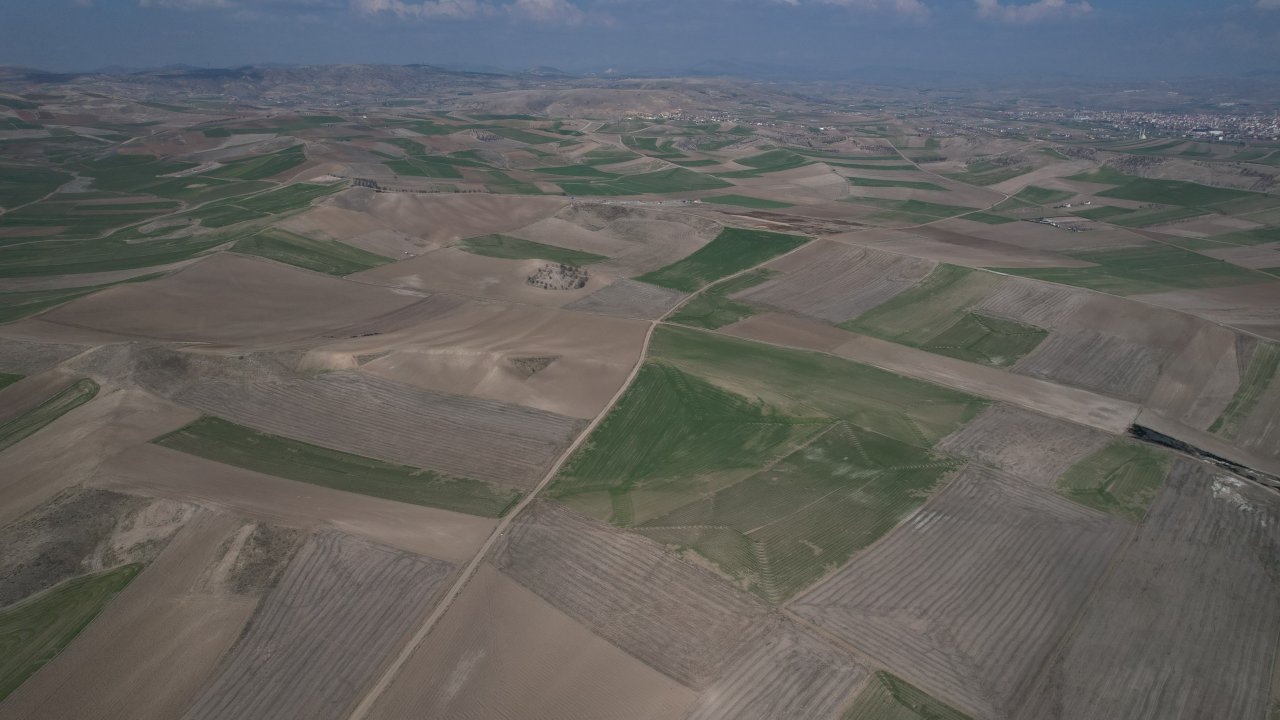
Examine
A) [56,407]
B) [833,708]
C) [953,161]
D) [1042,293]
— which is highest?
[953,161]

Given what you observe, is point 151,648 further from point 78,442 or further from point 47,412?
point 47,412

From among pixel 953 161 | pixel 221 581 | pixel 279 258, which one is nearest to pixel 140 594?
pixel 221 581

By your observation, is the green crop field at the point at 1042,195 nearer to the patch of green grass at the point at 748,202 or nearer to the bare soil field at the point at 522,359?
the patch of green grass at the point at 748,202

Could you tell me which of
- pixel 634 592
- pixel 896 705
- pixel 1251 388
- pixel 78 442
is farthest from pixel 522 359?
pixel 1251 388

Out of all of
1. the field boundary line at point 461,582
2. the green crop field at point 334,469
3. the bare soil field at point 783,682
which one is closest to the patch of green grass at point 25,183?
the green crop field at point 334,469

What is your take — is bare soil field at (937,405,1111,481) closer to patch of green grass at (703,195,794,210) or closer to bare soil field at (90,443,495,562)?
bare soil field at (90,443,495,562)

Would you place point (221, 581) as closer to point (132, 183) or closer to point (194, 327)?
point (194, 327)

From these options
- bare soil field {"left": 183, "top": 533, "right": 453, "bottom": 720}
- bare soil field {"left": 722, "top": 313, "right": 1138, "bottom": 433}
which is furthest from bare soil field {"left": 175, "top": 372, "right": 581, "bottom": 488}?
bare soil field {"left": 722, "top": 313, "right": 1138, "bottom": 433}
